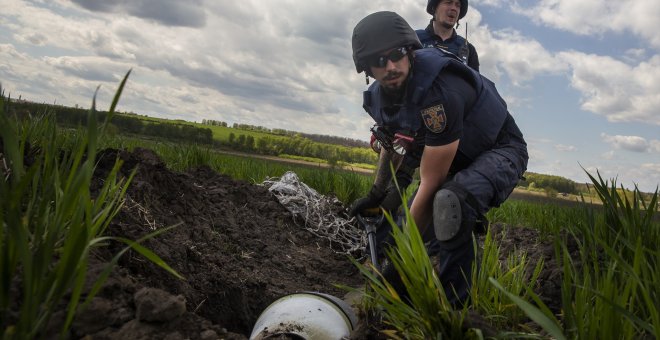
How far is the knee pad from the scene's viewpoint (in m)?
2.82

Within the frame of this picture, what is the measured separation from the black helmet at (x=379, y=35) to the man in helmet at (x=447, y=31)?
2.00 meters

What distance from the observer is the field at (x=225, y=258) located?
4.04ft

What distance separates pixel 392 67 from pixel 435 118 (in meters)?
0.39

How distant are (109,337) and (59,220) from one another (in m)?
0.39

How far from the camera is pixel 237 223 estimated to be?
15.5 ft

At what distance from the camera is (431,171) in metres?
2.98

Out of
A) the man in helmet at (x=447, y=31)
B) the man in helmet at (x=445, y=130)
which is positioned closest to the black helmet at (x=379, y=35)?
the man in helmet at (x=445, y=130)

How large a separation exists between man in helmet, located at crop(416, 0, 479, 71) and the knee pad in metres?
2.48

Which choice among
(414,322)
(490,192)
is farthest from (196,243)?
(414,322)

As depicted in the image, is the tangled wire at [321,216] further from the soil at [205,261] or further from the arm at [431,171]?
the arm at [431,171]

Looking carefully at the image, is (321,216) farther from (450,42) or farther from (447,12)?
(447,12)

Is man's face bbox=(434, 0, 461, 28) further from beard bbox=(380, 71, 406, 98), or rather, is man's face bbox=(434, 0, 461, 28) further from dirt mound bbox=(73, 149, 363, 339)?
dirt mound bbox=(73, 149, 363, 339)

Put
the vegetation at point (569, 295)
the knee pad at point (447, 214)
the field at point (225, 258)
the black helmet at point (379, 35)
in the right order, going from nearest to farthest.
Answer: the field at point (225, 258), the vegetation at point (569, 295), the knee pad at point (447, 214), the black helmet at point (379, 35)

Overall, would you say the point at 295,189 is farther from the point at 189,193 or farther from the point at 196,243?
the point at 196,243
